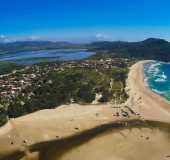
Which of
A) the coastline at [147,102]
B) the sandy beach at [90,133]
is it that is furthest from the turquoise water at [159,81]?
the sandy beach at [90,133]

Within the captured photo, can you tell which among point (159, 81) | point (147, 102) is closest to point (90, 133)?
point (147, 102)

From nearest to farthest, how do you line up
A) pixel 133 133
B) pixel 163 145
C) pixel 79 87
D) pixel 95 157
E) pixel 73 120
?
1. pixel 95 157
2. pixel 163 145
3. pixel 133 133
4. pixel 73 120
5. pixel 79 87

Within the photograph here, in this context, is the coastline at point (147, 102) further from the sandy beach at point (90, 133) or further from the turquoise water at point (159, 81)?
the turquoise water at point (159, 81)

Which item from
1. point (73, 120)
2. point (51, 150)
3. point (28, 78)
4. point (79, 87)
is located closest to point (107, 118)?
point (73, 120)

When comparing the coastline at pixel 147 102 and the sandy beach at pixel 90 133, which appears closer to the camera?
the sandy beach at pixel 90 133

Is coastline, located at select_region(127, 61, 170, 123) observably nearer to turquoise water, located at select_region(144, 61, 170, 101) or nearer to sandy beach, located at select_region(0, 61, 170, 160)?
sandy beach, located at select_region(0, 61, 170, 160)

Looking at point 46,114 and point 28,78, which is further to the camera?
point 28,78

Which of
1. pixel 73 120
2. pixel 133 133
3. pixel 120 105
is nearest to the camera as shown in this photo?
pixel 133 133

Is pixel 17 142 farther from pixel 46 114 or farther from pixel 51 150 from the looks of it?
pixel 46 114
